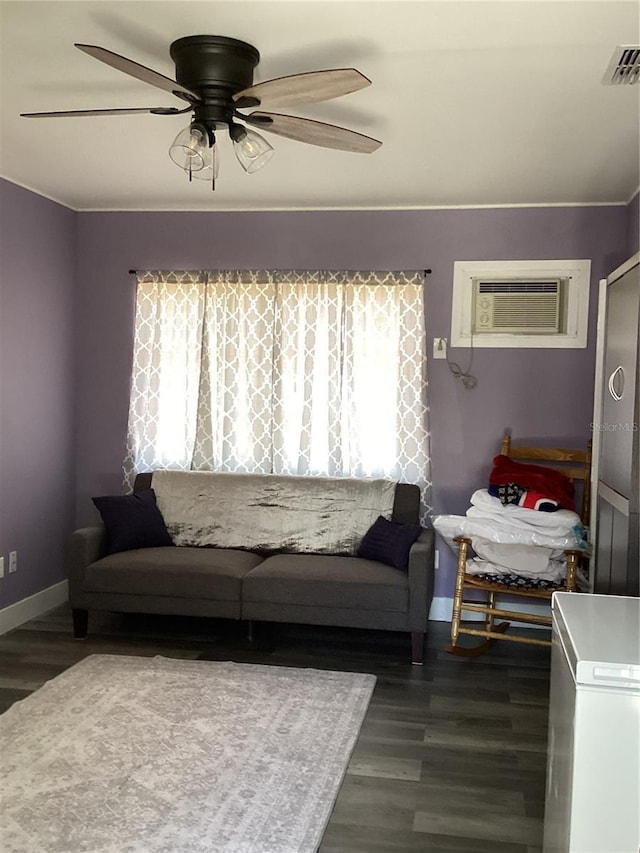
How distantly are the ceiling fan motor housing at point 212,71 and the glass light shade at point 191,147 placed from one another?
→ 0.06m

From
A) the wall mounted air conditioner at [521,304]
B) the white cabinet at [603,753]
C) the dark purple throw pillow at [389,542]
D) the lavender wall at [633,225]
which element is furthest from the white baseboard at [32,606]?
the lavender wall at [633,225]

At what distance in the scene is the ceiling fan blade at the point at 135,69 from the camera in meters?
2.30

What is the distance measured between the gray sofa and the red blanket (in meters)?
0.54

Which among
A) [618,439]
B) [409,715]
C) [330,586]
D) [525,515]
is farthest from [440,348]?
[409,715]

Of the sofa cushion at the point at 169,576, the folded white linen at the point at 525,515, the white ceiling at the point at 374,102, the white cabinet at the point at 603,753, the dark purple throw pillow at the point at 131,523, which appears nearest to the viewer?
the white cabinet at the point at 603,753

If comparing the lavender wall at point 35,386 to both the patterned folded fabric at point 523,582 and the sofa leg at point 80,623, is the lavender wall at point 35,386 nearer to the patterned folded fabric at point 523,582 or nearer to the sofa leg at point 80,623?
the sofa leg at point 80,623

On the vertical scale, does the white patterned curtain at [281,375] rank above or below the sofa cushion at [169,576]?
above

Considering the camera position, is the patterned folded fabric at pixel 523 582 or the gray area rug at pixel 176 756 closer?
the gray area rug at pixel 176 756

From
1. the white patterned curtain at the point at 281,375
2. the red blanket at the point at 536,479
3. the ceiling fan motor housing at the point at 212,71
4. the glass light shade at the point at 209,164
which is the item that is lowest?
the red blanket at the point at 536,479

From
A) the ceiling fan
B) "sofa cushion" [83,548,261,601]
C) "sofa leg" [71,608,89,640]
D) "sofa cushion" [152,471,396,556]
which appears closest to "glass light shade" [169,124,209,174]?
the ceiling fan

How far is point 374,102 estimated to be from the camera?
3260 mm

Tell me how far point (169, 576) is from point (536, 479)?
6.61 feet

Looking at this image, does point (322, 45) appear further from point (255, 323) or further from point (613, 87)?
point (255, 323)

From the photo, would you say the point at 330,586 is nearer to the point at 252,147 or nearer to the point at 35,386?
the point at 35,386
